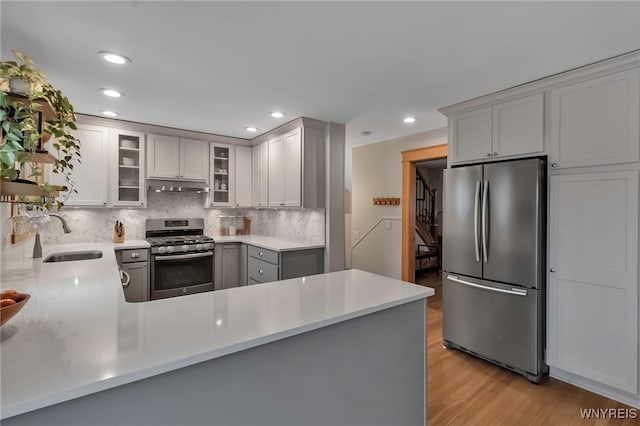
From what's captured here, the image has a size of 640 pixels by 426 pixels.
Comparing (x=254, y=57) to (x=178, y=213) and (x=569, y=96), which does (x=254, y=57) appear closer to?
(x=569, y=96)

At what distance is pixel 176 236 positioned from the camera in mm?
4418

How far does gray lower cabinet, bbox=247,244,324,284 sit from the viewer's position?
3.54 m

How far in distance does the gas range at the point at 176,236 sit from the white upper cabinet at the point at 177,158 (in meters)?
0.68

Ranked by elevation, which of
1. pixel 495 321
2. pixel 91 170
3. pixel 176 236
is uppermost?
pixel 91 170

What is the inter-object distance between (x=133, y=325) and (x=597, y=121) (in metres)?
3.14

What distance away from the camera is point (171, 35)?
6.19ft

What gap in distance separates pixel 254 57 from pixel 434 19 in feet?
3.86

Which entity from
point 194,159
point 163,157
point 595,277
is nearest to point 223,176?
point 194,159

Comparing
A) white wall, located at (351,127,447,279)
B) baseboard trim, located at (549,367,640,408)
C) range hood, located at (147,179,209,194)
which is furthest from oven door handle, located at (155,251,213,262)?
baseboard trim, located at (549,367,640,408)

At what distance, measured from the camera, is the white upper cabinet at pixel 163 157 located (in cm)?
405

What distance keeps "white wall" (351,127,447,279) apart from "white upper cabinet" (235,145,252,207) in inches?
77.2

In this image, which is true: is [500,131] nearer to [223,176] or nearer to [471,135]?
[471,135]

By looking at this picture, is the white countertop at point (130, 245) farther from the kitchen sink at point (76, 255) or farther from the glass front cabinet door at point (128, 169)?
the glass front cabinet door at point (128, 169)

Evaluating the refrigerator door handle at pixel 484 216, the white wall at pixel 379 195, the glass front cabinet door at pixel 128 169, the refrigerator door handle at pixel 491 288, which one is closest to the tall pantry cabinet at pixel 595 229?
the refrigerator door handle at pixel 491 288
